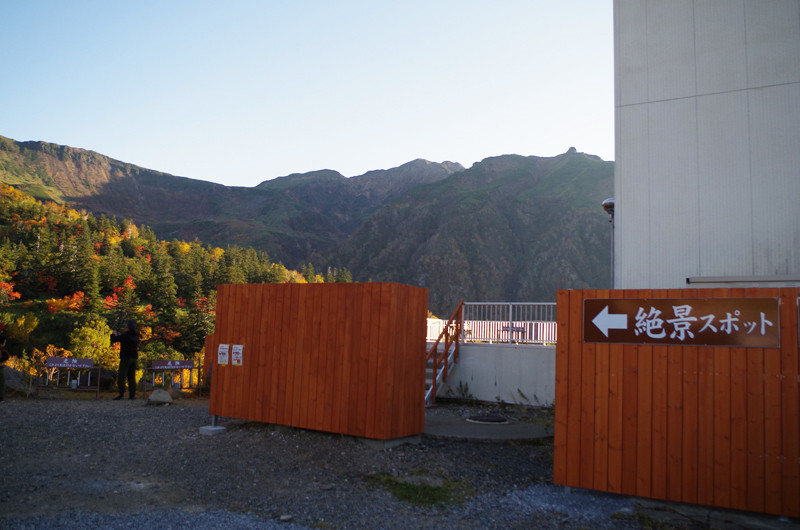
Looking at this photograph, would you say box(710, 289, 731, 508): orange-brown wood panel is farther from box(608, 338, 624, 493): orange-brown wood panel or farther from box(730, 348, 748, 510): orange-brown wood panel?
box(608, 338, 624, 493): orange-brown wood panel

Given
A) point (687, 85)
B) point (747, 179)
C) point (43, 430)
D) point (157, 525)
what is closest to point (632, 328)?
point (157, 525)

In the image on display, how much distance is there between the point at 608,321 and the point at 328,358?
14.0 ft

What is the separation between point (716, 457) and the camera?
17.9 ft

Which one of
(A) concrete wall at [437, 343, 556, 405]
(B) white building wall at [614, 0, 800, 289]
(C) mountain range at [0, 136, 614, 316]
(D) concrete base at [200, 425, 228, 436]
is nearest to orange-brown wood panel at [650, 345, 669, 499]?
(B) white building wall at [614, 0, 800, 289]

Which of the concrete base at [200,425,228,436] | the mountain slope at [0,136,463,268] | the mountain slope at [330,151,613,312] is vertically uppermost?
the mountain slope at [0,136,463,268]

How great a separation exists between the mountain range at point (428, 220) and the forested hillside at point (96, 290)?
4355cm

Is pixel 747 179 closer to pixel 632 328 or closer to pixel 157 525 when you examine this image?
pixel 632 328

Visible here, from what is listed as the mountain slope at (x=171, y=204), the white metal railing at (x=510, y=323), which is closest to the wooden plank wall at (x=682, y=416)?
the white metal railing at (x=510, y=323)

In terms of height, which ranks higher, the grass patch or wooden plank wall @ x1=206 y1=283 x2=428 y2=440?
wooden plank wall @ x1=206 y1=283 x2=428 y2=440

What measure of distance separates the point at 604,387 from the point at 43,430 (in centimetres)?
889

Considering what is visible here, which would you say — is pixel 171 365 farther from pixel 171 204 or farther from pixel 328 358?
pixel 171 204

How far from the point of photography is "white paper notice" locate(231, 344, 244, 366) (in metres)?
9.48


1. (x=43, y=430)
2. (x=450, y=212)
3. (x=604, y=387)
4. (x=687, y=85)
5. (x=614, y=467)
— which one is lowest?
(x=43, y=430)

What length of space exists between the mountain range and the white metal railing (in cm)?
6739
